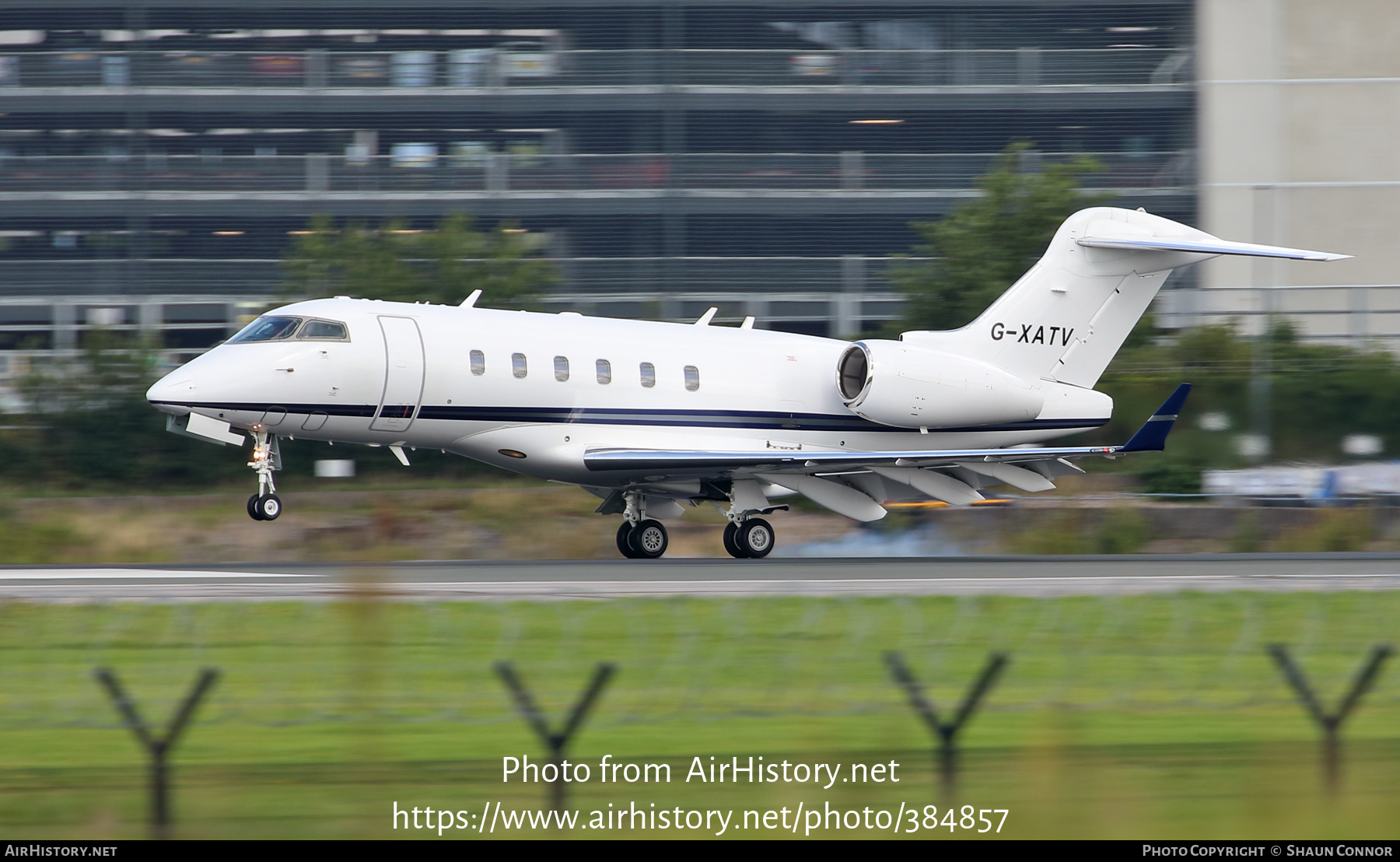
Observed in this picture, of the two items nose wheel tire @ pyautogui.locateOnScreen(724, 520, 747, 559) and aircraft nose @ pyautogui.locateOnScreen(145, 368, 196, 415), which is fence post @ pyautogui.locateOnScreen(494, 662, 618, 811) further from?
nose wheel tire @ pyautogui.locateOnScreen(724, 520, 747, 559)

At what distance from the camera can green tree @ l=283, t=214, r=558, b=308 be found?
103 ft

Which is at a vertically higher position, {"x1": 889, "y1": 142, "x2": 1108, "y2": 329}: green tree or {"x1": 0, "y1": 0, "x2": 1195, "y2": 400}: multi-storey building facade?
{"x1": 0, "y1": 0, "x2": 1195, "y2": 400}: multi-storey building facade

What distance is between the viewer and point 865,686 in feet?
30.1

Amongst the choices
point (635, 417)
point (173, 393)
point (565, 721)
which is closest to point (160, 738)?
point (565, 721)

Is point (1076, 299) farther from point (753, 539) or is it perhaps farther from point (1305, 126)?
point (1305, 126)

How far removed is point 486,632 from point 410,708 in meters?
3.02

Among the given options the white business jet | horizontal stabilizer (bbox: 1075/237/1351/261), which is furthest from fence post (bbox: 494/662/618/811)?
horizontal stabilizer (bbox: 1075/237/1351/261)

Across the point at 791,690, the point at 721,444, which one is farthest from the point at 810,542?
the point at 791,690

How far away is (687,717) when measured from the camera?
359 inches

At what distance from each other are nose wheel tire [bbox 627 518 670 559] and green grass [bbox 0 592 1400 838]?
929 centimetres

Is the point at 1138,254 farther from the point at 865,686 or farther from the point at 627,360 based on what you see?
the point at 865,686

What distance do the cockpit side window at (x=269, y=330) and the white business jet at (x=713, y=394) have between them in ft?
0.10

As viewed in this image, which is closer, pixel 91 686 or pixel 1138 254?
pixel 91 686

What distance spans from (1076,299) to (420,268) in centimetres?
1455
